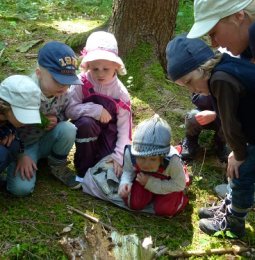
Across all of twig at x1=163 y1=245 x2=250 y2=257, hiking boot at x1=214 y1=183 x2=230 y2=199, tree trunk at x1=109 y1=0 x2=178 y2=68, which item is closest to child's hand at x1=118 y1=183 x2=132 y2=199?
twig at x1=163 y1=245 x2=250 y2=257

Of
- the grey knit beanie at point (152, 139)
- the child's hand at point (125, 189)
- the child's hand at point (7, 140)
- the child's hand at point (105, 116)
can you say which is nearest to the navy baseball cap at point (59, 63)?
the child's hand at point (105, 116)

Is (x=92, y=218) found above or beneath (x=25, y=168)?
beneath

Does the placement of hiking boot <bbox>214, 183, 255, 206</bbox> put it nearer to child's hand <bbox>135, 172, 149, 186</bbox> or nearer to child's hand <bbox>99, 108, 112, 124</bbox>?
child's hand <bbox>135, 172, 149, 186</bbox>

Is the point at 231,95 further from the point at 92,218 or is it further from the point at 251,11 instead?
the point at 92,218

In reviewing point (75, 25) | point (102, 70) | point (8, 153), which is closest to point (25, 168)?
point (8, 153)

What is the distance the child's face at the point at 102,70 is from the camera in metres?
3.58

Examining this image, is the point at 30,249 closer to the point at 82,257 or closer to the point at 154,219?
the point at 82,257

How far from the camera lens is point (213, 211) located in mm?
3432

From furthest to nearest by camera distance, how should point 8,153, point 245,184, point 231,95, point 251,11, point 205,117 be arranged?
1. point 205,117
2. point 8,153
3. point 245,184
4. point 251,11
5. point 231,95

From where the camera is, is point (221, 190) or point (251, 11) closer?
point (251, 11)

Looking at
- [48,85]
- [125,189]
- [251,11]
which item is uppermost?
[251,11]

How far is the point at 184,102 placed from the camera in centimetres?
512

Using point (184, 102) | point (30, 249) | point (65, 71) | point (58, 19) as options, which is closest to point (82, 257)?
point (30, 249)

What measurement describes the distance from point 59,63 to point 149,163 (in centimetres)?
104
